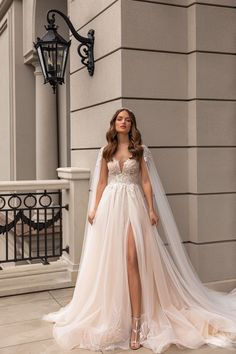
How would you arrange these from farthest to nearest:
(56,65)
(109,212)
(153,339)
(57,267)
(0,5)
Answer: (0,5) < (57,267) < (56,65) < (109,212) < (153,339)

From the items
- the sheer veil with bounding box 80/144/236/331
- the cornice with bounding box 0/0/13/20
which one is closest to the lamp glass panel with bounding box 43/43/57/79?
the sheer veil with bounding box 80/144/236/331

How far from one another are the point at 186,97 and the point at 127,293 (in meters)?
2.48

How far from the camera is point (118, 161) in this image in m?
4.17

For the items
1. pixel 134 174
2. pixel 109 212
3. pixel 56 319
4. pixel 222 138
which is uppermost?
pixel 222 138

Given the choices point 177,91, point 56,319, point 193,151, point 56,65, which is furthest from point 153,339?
point 56,65

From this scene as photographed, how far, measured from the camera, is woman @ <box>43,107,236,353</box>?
388 cm

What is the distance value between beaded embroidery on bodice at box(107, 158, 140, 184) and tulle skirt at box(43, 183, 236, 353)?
0.06 meters

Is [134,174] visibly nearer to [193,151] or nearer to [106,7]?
[193,151]

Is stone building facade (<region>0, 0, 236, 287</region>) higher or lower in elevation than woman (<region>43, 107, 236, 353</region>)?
higher

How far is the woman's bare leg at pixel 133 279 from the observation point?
12.9ft

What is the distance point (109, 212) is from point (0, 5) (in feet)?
31.8

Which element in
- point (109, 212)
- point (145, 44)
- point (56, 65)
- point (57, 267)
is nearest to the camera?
point (109, 212)

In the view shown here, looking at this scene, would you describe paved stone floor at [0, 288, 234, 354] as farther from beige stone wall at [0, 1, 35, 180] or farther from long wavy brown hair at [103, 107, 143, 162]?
beige stone wall at [0, 1, 35, 180]

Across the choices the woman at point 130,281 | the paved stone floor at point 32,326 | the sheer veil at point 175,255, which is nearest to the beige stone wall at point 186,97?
the sheer veil at point 175,255
